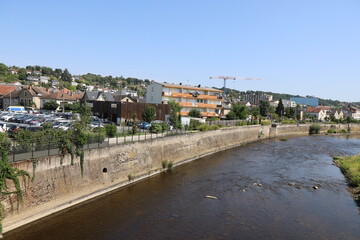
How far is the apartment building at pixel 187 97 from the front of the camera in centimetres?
6291

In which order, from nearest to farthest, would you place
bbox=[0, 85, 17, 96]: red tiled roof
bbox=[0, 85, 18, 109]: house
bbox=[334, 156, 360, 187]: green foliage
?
bbox=[334, 156, 360, 187]: green foliage
bbox=[0, 85, 18, 109]: house
bbox=[0, 85, 17, 96]: red tiled roof

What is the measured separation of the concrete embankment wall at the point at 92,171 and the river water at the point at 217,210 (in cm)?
82

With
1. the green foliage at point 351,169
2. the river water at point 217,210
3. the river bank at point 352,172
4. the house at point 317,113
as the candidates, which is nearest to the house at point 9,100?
the river water at point 217,210

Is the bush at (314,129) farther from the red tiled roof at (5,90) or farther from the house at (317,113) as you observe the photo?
the red tiled roof at (5,90)

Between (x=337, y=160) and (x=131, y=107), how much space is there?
1298 inches

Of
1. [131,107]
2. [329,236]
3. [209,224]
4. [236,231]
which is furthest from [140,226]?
[131,107]

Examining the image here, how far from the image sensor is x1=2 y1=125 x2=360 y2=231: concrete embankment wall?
1836cm

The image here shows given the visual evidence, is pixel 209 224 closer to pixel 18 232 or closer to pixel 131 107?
pixel 18 232

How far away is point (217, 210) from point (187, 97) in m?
44.3

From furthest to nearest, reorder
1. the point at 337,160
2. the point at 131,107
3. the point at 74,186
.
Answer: the point at 131,107 < the point at 337,160 < the point at 74,186

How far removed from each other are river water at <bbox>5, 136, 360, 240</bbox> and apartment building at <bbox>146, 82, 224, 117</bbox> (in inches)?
A: 1201

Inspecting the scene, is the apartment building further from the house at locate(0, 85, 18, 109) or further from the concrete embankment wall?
the house at locate(0, 85, 18, 109)

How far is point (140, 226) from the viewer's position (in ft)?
61.9

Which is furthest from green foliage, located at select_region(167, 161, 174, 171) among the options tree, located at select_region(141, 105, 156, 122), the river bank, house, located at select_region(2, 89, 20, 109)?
house, located at select_region(2, 89, 20, 109)
